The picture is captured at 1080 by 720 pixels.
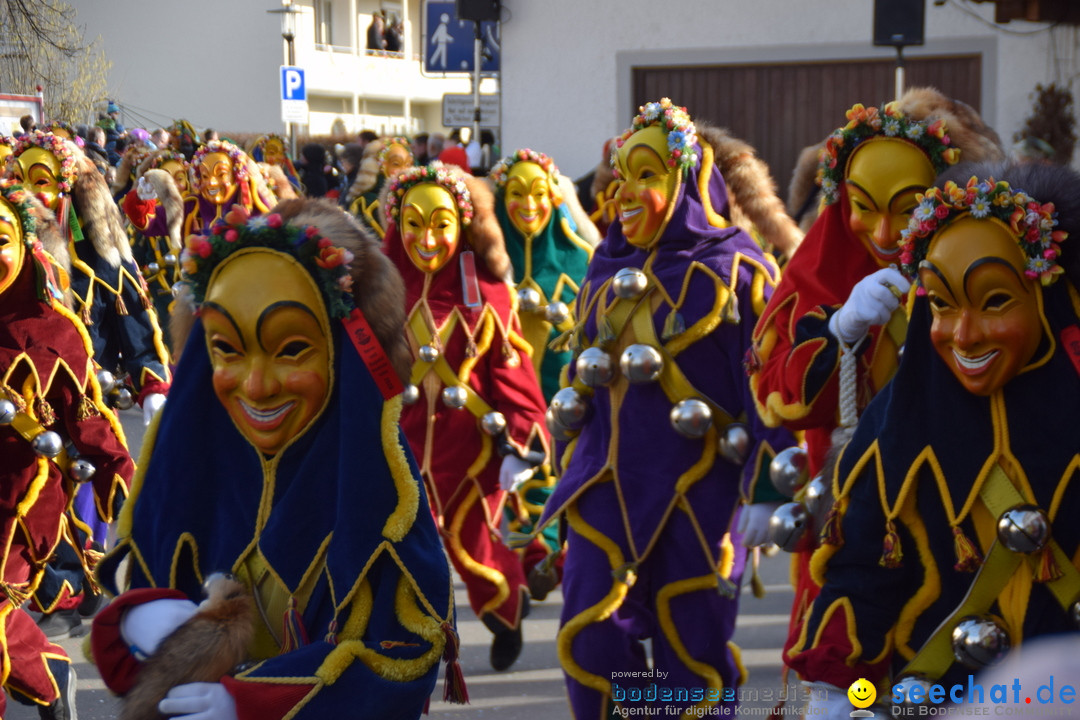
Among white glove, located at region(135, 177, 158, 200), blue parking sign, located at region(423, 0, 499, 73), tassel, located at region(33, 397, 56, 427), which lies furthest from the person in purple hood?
blue parking sign, located at region(423, 0, 499, 73)

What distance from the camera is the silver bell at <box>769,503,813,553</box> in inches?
125

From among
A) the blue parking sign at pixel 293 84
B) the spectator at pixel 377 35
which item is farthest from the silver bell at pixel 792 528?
the spectator at pixel 377 35

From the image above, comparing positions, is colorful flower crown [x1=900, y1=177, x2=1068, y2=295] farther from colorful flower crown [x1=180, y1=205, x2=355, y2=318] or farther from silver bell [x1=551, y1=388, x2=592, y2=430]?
silver bell [x1=551, y1=388, x2=592, y2=430]

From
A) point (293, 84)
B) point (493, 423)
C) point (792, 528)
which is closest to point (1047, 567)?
point (792, 528)

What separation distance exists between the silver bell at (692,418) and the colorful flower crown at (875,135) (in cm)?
74

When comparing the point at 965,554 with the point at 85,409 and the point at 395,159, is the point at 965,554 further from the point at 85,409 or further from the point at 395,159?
the point at 395,159

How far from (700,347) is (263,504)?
6.25 feet

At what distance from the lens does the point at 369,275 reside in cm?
272

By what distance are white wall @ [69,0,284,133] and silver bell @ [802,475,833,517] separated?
2894 centimetres

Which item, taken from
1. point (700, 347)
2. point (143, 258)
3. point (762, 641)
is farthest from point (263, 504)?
point (143, 258)

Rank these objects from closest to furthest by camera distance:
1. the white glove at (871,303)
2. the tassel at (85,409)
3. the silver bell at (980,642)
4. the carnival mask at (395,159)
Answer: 1. the silver bell at (980,642)
2. the white glove at (871,303)
3. the tassel at (85,409)
4. the carnival mask at (395,159)

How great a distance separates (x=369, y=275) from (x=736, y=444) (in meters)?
1.67

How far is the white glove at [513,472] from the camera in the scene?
5.41 m

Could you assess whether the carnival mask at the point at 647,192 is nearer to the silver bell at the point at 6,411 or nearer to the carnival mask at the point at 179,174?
the silver bell at the point at 6,411
